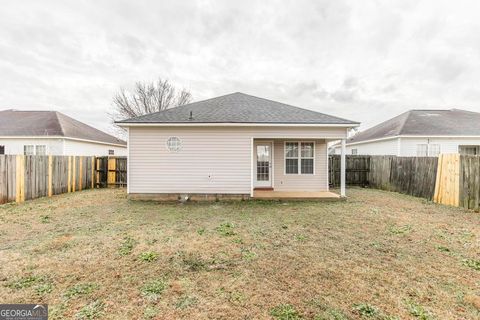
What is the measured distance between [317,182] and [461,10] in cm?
1082

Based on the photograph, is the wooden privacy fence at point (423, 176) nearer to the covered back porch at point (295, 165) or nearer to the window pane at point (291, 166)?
the covered back porch at point (295, 165)

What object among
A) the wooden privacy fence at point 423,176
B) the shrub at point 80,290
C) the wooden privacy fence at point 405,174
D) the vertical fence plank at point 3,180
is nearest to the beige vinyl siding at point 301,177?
the wooden privacy fence at point 423,176

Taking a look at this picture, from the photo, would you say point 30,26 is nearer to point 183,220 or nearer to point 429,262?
point 183,220

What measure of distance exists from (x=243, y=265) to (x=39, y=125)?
64.9 ft

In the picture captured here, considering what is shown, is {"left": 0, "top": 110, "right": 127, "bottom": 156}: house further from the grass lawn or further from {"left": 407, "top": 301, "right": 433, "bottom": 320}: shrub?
{"left": 407, "top": 301, "right": 433, "bottom": 320}: shrub

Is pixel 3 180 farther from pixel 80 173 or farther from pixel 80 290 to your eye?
pixel 80 290

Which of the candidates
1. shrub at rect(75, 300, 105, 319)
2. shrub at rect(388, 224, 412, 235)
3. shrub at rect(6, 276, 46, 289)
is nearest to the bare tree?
shrub at rect(6, 276, 46, 289)

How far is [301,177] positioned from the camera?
11688 mm

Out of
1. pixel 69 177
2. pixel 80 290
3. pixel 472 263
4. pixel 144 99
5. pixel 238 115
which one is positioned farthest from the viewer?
pixel 144 99

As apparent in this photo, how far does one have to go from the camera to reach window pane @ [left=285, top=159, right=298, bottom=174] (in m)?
11.7

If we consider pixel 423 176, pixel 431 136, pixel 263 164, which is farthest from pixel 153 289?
pixel 431 136

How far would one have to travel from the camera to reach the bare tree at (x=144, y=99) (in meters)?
30.1

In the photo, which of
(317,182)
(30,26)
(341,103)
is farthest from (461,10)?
(30,26)

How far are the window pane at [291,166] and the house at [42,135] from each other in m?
14.4
